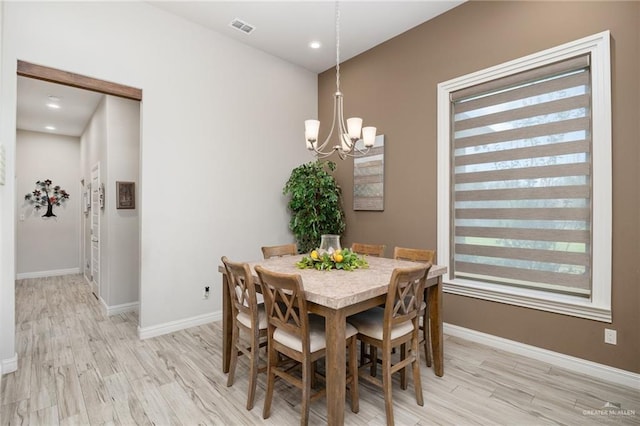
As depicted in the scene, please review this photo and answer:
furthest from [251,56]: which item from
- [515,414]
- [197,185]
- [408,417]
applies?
[515,414]

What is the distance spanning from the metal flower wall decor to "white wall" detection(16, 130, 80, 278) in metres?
0.07

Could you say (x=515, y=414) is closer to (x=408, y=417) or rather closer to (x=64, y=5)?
(x=408, y=417)

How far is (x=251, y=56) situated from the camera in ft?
13.4

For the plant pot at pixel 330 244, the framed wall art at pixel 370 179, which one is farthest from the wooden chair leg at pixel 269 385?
the framed wall art at pixel 370 179

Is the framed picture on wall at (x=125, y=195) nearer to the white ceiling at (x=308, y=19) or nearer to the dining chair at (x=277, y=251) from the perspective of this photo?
the white ceiling at (x=308, y=19)

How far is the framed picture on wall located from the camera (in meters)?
4.10

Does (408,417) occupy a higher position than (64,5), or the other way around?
(64,5)

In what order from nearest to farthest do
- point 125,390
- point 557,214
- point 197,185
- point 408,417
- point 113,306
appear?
point 408,417 → point 125,390 → point 557,214 → point 197,185 → point 113,306

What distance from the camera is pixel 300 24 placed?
140 inches

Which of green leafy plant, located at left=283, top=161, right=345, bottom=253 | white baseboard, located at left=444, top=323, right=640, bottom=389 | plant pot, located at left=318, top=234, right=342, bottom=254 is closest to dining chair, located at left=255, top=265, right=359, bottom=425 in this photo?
plant pot, located at left=318, top=234, right=342, bottom=254

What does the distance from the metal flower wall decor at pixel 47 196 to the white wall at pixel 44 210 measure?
0.22ft

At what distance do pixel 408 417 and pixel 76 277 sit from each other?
22.7 ft

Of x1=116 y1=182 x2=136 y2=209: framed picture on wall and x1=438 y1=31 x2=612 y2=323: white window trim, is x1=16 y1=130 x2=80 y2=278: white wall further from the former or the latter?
x1=438 y1=31 x2=612 y2=323: white window trim

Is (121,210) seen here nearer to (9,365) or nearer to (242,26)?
(9,365)
